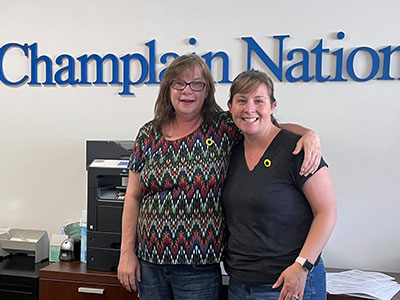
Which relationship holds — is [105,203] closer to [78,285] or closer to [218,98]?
[78,285]

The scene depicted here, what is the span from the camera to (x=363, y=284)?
226 centimetres

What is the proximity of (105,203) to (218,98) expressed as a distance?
2.81ft

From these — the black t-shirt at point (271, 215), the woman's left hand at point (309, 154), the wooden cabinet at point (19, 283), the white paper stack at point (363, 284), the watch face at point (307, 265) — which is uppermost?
the woman's left hand at point (309, 154)

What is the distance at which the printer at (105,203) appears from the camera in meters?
2.47

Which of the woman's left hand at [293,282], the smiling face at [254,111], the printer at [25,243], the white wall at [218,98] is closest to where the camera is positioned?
the woman's left hand at [293,282]

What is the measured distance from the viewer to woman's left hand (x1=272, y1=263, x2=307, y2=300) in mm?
1613

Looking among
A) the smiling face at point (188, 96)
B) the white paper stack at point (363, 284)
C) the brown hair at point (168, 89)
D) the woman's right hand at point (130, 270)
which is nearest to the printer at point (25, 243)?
the woman's right hand at point (130, 270)

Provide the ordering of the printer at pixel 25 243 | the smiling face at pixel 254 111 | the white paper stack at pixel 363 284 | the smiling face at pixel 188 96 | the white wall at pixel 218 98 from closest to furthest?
the smiling face at pixel 254 111, the smiling face at pixel 188 96, the white paper stack at pixel 363 284, the white wall at pixel 218 98, the printer at pixel 25 243

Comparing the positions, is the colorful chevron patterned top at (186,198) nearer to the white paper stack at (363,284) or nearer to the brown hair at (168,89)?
the brown hair at (168,89)

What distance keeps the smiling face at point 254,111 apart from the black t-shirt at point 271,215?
0.09m

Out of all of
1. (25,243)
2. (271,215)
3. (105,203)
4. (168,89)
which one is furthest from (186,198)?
(25,243)

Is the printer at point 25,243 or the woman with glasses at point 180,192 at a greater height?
the woman with glasses at point 180,192

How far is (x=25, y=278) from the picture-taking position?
8.49ft

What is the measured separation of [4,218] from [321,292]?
2.16 metres
